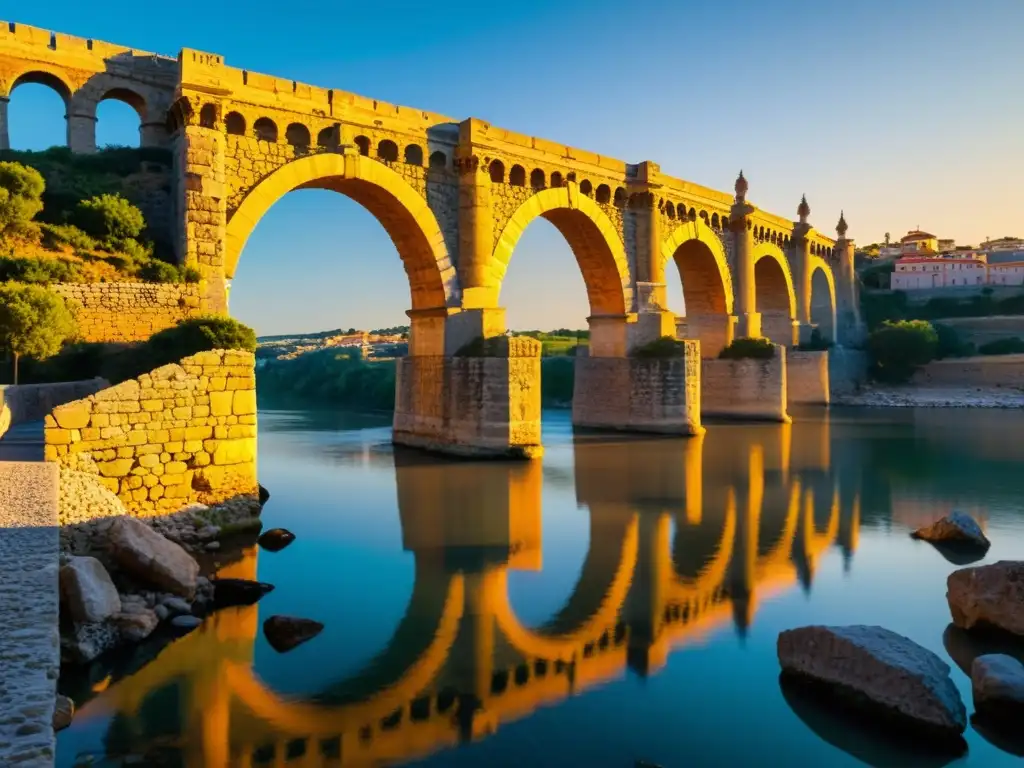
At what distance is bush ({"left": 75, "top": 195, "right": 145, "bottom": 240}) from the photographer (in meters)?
13.0

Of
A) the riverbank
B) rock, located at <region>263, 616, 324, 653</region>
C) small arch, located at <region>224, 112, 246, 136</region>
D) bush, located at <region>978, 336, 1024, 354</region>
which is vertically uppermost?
small arch, located at <region>224, 112, 246, 136</region>

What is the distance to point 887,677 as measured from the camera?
588 cm

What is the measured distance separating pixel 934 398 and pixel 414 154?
35.9m

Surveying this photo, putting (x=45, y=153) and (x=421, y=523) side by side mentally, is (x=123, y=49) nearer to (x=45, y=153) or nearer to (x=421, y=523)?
(x=45, y=153)

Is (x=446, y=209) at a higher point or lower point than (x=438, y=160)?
lower

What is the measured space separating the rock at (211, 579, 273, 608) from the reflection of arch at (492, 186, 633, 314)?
12666 mm

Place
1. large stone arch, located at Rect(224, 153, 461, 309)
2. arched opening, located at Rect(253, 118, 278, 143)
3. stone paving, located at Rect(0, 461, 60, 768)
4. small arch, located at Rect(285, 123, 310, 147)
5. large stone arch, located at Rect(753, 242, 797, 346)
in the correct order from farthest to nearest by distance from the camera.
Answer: large stone arch, located at Rect(753, 242, 797, 346), small arch, located at Rect(285, 123, 310, 147), arched opening, located at Rect(253, 118, 278, 143), large stone arch, located at Rect(224, 153, 461, 309), stone paving, located at Rect(0, 461, 60, 768)

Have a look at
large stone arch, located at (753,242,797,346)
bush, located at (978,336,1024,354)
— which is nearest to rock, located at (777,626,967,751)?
large stone arch, located at (753,242,797,346)

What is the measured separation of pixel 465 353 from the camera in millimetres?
18500

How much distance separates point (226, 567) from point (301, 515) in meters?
3.70

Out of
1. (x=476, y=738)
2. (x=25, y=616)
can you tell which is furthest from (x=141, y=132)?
(x=476, y=738)

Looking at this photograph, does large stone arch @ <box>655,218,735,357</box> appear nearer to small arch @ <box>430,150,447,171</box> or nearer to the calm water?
small arch @ <box>430,150,447,171</box>

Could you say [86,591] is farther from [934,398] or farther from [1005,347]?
[1005,347]

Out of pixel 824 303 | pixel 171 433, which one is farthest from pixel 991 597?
pixel 824 303
